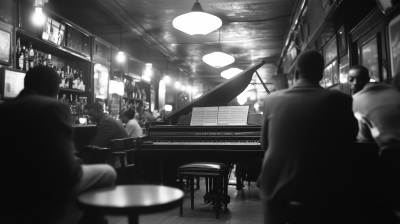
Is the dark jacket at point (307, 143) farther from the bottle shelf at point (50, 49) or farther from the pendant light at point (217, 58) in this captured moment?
the pendant light at point (217, 58)

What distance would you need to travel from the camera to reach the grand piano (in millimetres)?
3801

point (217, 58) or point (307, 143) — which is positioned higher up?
point (217, 58)

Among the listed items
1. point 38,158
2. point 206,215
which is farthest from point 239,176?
point 38,158

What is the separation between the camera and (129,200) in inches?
68.0

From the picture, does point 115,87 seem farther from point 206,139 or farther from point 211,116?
point 206,139

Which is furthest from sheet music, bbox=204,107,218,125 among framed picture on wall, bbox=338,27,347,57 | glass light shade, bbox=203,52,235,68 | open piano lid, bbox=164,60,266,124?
glass light shade, bbox=203,52,235,68

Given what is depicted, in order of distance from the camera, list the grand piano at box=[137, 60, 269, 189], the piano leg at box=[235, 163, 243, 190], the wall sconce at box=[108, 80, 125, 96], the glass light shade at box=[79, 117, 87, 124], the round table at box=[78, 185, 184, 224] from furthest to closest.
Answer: the wall sconce at box=[108, 80, 125, 96], the glass light shade at box=[79, 117, 87, 124], the piano leg at box=[235, 163, 243, 190], the grand piano at box=[137, 60, 269, 189], the round table at box=[78, 185, 184, 224]

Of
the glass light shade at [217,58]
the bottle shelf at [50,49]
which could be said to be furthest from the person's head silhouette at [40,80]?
the glass light shade at [217,58]

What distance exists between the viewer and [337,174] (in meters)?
1.97

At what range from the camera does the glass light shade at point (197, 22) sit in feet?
13.9

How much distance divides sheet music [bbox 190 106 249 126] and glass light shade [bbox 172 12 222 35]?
1.13 meters

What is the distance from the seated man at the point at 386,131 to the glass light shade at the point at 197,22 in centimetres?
249

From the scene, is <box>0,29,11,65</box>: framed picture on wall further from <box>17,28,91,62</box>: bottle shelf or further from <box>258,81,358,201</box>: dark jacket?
<box>258,81,358,201</box>: dark jacket

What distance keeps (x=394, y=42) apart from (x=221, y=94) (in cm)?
199
